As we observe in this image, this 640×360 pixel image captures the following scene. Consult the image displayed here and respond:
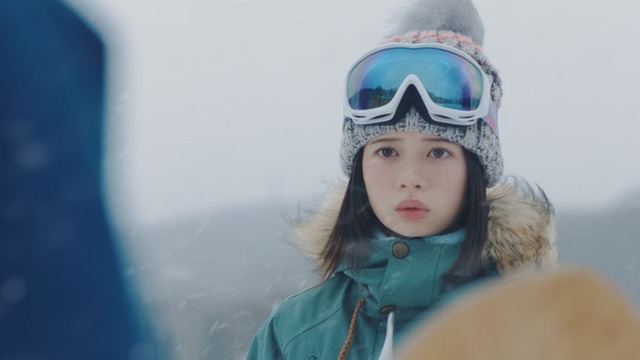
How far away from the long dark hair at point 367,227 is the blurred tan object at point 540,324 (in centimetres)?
113

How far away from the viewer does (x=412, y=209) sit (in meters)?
1.54

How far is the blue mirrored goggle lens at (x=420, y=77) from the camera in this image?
157cm

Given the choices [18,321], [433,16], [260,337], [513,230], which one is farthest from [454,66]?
[18,321]

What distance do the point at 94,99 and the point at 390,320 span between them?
0.79 meters

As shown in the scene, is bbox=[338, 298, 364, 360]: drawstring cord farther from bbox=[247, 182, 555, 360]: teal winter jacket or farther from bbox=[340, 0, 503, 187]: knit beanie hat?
bbox=[340, 0, 503, 187]: knit beanie hat

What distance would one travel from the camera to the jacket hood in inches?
61.0

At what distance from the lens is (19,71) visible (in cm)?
84

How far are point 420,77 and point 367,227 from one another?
12.0 inches

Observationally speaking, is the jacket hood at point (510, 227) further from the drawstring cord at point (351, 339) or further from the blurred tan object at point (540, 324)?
the blurred tan object at point (540, 324)

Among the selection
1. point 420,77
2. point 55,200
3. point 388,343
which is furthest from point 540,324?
point 420,77

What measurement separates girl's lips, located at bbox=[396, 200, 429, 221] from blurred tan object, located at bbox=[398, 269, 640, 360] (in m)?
1.16

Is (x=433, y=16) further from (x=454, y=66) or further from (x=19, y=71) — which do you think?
(x=19, y=71)

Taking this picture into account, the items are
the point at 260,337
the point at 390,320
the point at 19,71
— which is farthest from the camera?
the point at 260,337

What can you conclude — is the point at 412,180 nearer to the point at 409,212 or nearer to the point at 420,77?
the point at 409,212
